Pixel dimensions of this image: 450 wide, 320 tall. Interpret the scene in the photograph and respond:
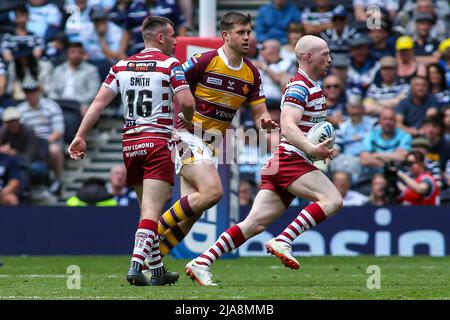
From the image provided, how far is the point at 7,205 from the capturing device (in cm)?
1723

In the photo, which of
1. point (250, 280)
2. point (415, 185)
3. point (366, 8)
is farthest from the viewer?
point (366, 8)

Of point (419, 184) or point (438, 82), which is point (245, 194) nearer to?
point (419, 184)

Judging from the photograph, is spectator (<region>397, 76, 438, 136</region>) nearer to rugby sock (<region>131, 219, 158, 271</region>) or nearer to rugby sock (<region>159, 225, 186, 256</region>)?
rugby sock (<region>159, 225, 186, 256</region>)

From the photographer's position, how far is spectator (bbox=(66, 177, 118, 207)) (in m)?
17.8

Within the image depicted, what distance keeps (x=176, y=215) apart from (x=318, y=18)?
988 cm

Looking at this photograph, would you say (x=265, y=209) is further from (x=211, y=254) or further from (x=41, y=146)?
(x=41, y=146)

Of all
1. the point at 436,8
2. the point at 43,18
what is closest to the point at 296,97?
the point at 436,8

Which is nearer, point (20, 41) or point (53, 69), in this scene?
point (53, 69)

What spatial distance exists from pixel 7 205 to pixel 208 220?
3.61 meters

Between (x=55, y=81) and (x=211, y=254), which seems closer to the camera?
(x=211, y=254)

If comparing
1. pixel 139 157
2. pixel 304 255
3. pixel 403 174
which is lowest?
pixel 304 255

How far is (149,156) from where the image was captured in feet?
33.6

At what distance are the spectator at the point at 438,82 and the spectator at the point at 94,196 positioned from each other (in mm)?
5400
